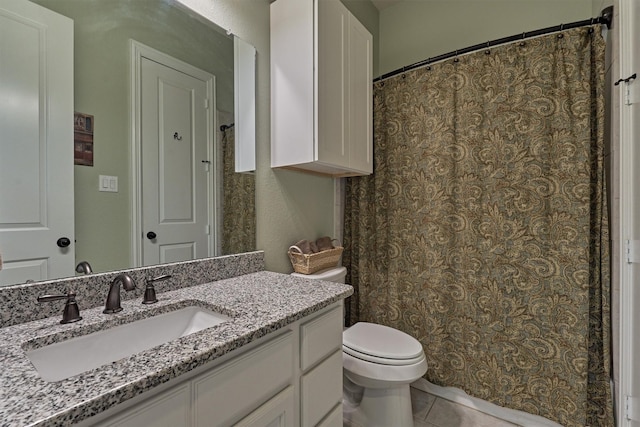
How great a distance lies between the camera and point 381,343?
1.52 meters

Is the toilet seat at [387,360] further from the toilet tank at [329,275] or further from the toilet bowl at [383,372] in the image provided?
the toilet tank at [329,275]

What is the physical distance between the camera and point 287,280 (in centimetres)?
125

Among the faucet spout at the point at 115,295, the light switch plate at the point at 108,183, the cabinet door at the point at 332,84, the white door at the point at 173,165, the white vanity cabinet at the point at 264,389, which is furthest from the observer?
the cabinet door at the point at 332,84

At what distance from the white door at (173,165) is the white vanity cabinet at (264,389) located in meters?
0.59

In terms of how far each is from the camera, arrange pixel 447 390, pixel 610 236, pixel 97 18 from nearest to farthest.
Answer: pixel 97 18, pixel 610 236, pixel 447 390

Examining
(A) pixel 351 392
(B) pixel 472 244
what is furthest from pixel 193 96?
(A) pixel 351 392

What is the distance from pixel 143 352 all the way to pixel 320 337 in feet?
1.83

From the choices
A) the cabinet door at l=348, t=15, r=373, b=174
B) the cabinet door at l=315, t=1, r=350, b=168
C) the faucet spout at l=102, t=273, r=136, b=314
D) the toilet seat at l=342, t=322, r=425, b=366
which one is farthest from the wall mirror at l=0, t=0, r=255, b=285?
the toilet seat at l=342, t=322, r=425, b=366

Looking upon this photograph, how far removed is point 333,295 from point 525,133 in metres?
1.43

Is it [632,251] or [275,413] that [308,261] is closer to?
[275,413]

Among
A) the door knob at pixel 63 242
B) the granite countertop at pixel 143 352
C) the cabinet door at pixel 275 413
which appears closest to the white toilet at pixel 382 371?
the granite countertop at pixel 143 352

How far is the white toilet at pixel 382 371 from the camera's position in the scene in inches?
53.6

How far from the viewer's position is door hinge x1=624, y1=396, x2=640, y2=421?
3.79ft

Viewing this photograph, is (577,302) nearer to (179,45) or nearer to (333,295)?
(333,295)
